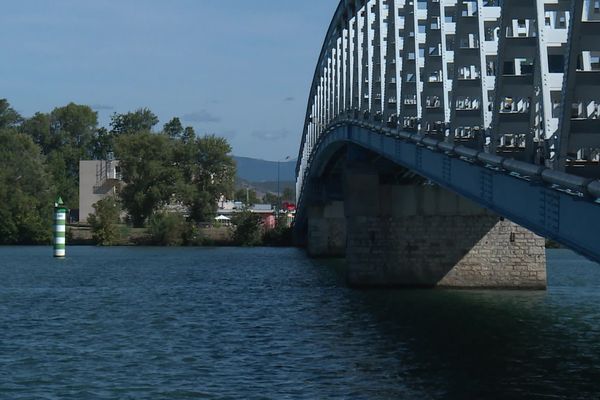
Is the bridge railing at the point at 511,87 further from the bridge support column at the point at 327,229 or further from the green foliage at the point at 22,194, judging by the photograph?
the green foliage at the point at 22,194

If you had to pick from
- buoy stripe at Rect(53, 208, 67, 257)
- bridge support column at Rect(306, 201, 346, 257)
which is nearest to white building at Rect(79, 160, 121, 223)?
bridge support column at Rect(306, 201, 346, 257)

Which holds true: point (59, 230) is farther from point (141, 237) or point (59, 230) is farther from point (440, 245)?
point (440, 245)

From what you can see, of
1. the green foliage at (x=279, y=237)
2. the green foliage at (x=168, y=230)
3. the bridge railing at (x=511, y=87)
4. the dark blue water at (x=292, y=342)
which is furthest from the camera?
the green foliage at (x=279, y=237)

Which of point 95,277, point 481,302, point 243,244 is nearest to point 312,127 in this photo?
point 243,244

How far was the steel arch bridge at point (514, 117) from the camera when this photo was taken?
19750 mm

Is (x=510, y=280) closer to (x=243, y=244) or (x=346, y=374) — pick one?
(x=346, y=374)

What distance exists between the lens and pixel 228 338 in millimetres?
35000

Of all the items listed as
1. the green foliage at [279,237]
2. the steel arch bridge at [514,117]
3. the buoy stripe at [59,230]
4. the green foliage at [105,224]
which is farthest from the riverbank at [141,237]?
the steel arch bridge at [514,117]

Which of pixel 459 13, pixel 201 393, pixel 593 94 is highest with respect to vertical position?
pixel 459 13

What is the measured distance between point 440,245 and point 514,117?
29.3 metres

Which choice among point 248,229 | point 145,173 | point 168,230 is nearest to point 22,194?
point 145,173

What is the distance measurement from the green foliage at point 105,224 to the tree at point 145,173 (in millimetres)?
6265

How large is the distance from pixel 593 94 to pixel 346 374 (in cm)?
1063

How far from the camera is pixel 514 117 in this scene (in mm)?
25859
